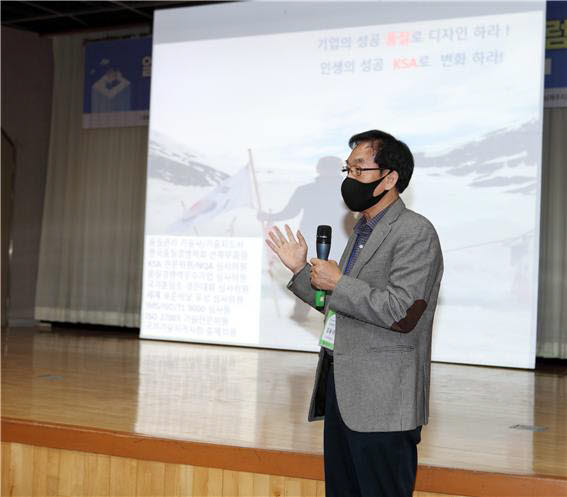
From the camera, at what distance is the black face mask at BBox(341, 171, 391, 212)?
6.07ft

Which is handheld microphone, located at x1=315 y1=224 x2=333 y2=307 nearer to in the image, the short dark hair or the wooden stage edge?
the short dark hair

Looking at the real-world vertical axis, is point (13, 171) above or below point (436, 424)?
above

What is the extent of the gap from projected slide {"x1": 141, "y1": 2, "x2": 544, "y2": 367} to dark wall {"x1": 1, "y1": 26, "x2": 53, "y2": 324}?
7.76 ft

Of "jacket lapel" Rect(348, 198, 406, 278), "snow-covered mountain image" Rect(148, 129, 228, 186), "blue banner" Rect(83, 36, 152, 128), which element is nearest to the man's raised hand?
"jacket lapel" Rect(348, 198, 406, 278)

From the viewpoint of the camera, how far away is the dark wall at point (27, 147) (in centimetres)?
819

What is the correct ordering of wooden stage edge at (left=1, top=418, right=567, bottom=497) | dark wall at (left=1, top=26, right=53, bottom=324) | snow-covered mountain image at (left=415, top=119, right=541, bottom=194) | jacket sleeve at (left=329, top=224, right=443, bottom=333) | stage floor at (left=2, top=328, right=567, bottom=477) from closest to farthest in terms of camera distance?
1. jacket sleeve at (left=329, top=224, right=443, bottom=333)
2. wooden stage edge at (left=1, top=418, right=567, bottom=497)
3. stage floor at (left=2, top=328, right=567, bottom=477)
4. snow-covered mountain image at (left=415, top=119, right=541, bottom=194)
5. dark wall at (left=1, top=26, right=53, bottom=324)

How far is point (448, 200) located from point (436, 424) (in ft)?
8.26

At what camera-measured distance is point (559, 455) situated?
2744 millimetres

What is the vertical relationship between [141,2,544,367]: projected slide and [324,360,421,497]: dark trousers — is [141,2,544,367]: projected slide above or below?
above

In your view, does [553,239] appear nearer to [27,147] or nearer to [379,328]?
[379,328]

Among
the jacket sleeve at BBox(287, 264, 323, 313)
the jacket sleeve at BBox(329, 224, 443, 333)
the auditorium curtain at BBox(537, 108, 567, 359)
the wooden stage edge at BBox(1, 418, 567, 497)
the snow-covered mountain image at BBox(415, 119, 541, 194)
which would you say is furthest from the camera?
the auditorium curtain at BBox(537, 108, 567, 359)

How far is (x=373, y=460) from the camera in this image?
179 cm

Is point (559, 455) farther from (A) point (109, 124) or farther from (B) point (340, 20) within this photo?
(A) point (109, 124)

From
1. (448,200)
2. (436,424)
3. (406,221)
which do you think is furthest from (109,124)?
(406,221)
